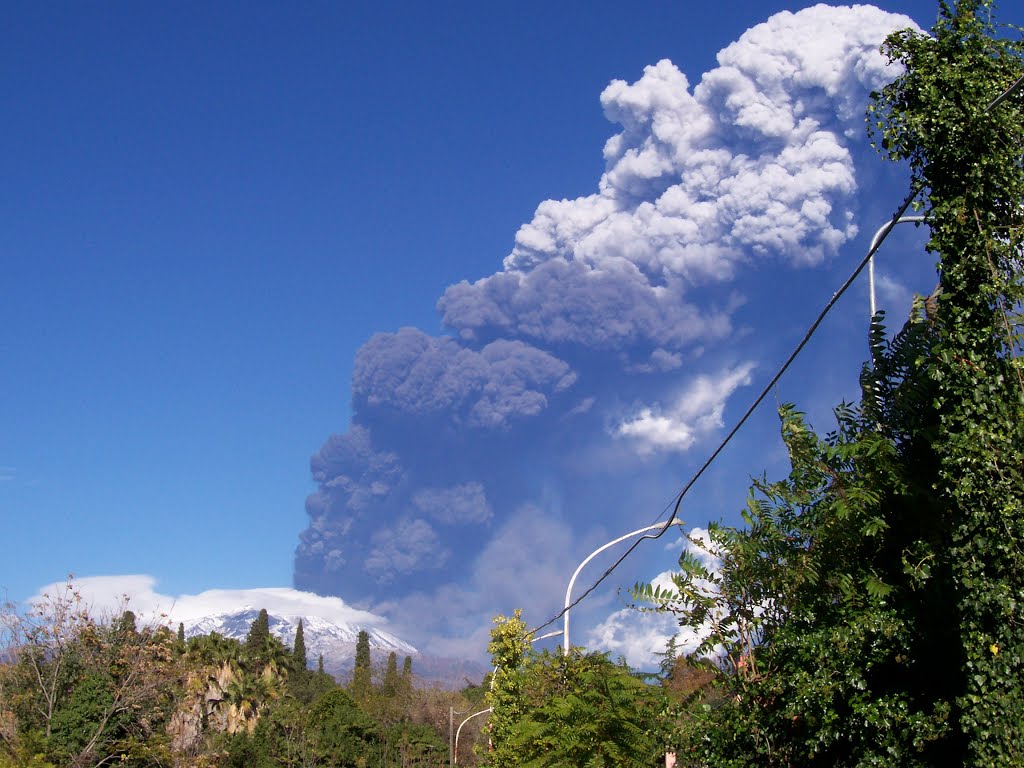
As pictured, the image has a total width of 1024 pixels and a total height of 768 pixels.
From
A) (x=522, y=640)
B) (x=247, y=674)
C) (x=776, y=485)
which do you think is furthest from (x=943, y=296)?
(x=247, y=674)

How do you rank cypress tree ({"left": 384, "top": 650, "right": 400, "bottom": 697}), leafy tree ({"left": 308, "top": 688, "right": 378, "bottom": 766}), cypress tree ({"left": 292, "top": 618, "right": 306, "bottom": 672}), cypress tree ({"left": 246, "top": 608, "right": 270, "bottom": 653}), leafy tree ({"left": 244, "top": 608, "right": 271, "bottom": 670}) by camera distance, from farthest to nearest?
cypress tree ({"left": 292, "top": 618, "right": 306, "bottom": 672})
cypress tree ({"left": 384, "top": 650, "right": 400, "bottom": 697})
cypress tree ({"left": 246, "top": 608, "right": 270, "bottom": 653})
leafy tree ({"left": 244, "top": 608, "right": 271, "bottom": 670})
leafy tree ({"left": 308, "top": 688, "right": 378, "bottom": 766})

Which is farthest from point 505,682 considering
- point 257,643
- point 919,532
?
point 257,643

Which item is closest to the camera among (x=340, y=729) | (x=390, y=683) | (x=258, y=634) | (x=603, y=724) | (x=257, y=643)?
(x=603, y=724)

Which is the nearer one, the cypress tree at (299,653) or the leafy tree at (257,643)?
the leafy tree at (257,643)

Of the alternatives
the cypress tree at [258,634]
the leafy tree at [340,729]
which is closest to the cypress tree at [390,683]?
the cypress tree at [258,634]

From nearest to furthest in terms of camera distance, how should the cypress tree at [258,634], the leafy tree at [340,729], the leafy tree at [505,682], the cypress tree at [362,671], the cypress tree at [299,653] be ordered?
the leafy tree at [505,682] < the leafy tree at [340,729] < the cypress tree at [258,634] < the cypress tree at [362,671] < the cypress tree at [299,653]

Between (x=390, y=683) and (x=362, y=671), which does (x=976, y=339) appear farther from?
(x=362, y=671)

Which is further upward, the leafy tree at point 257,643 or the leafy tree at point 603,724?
the leafy tree at point 257,643

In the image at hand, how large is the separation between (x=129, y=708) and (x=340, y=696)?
3221 cm

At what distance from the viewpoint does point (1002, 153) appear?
9383mm

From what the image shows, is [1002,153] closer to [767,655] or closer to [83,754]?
[767,655]

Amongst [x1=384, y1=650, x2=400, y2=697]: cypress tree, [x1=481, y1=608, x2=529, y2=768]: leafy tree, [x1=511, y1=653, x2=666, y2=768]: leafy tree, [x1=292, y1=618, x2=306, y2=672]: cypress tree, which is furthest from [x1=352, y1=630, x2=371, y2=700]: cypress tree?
[x1=511, y1=653, x2=666, y2=768]: leafy tree

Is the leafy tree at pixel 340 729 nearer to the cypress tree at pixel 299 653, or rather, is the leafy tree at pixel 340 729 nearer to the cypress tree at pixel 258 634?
the cypress tree at pixel 258 634

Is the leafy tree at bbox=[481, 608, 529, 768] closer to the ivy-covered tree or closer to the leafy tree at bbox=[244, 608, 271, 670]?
the ivy-covered tree
